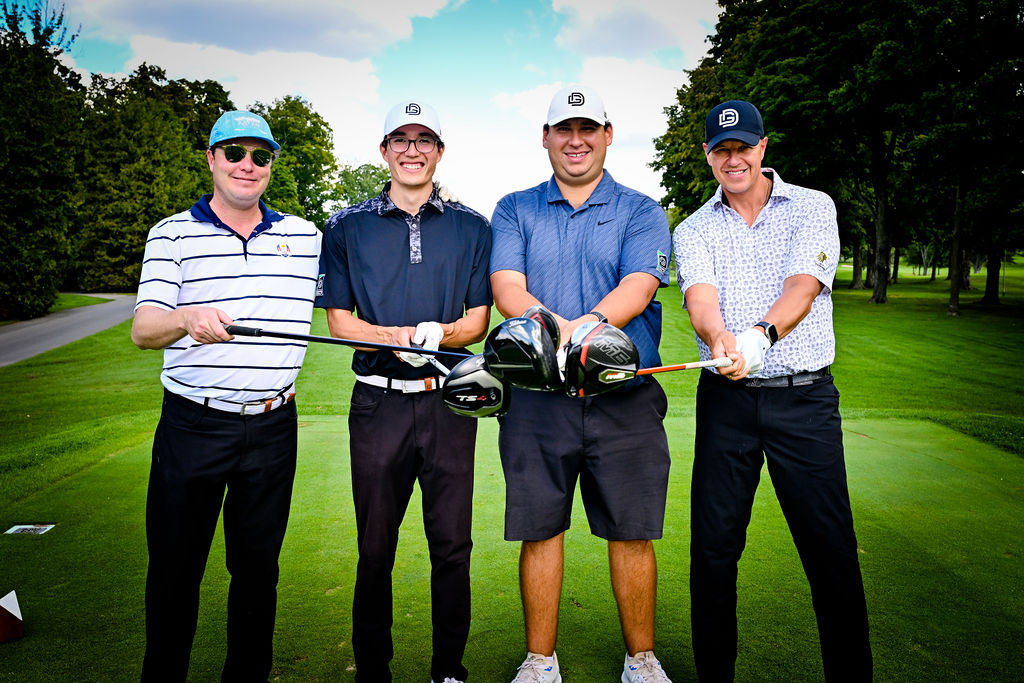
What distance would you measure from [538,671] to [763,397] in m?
1.34

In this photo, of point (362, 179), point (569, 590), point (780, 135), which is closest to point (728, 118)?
point (569, 590)

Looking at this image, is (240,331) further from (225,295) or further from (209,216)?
(209,216)

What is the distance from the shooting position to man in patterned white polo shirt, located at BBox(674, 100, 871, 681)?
2.43m

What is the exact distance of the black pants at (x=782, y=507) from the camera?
242 cm

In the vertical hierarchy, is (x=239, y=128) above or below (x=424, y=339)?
above

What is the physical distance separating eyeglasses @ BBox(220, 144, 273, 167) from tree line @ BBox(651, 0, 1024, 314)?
20413 mm

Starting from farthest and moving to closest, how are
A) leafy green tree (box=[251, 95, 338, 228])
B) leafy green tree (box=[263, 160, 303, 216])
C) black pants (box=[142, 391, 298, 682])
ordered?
leafy green tree (box=[251, 95, 338, 228]) < leafy green tree (box=[263, 160, 303, 216]) < black pants (box=[142, 391, 298, 682])

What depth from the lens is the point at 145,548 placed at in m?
3.49

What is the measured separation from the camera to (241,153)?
2.55 m

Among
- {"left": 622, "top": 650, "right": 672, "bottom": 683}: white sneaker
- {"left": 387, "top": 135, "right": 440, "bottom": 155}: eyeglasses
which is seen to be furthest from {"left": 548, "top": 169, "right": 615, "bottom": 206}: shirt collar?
{"left": 622, "top": 650, "right": 672, "bottom": 683}: white sneaker

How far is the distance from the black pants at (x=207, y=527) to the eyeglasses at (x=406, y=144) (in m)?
1.22

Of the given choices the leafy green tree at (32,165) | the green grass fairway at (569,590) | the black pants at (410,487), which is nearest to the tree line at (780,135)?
the leafy green tree at (32,165)

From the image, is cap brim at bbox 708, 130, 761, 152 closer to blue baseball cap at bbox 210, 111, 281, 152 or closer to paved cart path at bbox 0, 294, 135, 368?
blue baseball cap at bbox 210, 111, 281, 152

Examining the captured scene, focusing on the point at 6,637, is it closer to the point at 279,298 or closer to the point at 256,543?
the point at 256,543
